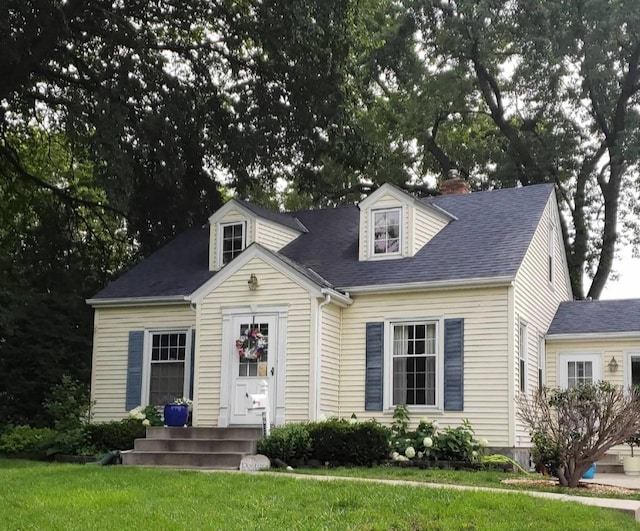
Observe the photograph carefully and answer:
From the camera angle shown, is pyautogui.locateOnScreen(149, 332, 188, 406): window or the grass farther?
pyautogui.locateOnScreen(149, 332, 188, 406): window

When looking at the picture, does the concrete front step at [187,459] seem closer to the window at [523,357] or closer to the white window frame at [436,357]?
the white window frame at [436,357]

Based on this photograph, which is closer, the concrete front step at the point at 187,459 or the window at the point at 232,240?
the concrete front step at the point at 187,459

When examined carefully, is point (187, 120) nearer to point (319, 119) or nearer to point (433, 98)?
point (319, 119)

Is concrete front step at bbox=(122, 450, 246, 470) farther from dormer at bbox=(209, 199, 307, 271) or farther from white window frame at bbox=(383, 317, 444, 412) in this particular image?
dormer at bbox=(209, 199, 307, 271)

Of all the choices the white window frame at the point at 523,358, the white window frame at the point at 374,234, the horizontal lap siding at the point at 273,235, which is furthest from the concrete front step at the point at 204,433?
the white window frame at the point at 523,358

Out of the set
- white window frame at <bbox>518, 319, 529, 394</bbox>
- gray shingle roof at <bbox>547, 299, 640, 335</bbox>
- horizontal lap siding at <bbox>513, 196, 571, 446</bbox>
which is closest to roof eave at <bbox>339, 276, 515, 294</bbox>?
horizontal lap siding at <bbox>513, 196, 571, 446</bbox>

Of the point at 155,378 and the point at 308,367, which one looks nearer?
the point at 308,367

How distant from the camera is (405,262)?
17.9m

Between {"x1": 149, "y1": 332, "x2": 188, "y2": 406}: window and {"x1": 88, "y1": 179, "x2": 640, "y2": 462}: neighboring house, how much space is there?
3 centimetres

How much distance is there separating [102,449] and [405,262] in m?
7.15

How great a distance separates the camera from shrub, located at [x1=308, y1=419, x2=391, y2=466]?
1477 cm

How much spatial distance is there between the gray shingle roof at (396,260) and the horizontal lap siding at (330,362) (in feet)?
2.81

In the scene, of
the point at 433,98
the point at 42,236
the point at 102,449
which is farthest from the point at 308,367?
the point at 433,98

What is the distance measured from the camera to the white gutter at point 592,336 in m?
18.1
